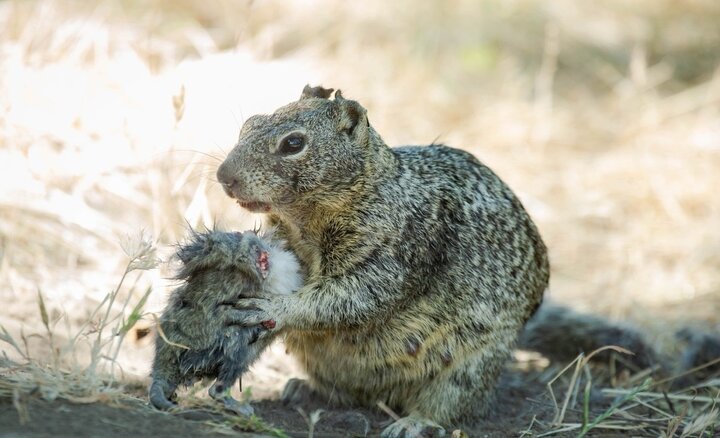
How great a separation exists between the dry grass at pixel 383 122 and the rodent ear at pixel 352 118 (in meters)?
0.80

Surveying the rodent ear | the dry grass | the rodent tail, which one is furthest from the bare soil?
the rodent ear

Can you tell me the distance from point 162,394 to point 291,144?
4.50ft

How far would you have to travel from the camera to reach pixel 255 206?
15.4ft

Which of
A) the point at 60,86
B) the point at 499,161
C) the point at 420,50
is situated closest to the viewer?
the point at 60,86

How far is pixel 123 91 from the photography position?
26.8 feet

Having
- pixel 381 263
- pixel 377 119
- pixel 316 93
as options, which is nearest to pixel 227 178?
pixel 381 263

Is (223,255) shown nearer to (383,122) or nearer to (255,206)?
(255,206)

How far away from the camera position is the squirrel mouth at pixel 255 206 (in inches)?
184

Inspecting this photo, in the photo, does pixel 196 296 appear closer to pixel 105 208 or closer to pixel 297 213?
pixel 297 213

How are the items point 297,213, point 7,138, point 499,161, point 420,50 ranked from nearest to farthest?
point 297,213 → point 7,138 → point 499,161 → point 420,50

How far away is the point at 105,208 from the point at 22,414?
374cm

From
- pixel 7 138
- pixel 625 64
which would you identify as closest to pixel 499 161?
pixel 625 64

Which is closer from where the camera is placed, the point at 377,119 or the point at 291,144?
the point at 291,144

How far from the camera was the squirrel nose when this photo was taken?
4.57 metres
